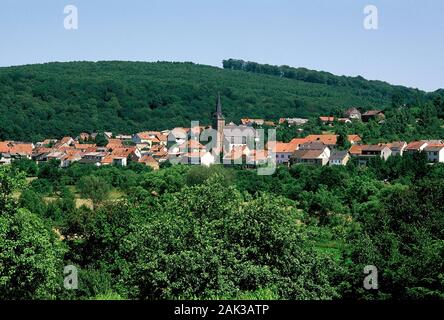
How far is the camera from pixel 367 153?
149ft

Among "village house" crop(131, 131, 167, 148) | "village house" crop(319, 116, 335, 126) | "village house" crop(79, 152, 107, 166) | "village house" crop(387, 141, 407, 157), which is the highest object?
"village house" crop(319, 116, 335, 126)

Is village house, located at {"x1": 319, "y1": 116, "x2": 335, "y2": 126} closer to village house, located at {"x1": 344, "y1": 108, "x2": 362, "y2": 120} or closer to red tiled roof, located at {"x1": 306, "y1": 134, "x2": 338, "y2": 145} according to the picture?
village house, located at {"x1": 344, "y1": 108, "x2": 362, "y2": 120}

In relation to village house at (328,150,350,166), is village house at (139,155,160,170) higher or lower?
lower

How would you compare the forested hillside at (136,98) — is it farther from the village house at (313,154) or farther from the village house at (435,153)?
the village house at (435,153)

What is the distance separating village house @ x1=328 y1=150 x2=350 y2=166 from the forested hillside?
2440cm

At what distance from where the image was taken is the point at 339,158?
46125 millimetres

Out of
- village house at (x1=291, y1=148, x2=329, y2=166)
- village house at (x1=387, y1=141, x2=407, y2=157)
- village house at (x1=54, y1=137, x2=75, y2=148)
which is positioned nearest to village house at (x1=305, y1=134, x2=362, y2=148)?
village house at (x1=291, y1=148, x2=329, y2=166)

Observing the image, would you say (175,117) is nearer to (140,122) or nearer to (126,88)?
(140,122)

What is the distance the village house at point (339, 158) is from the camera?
45.9 m

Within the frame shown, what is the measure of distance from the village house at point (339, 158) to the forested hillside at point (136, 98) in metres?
24.4

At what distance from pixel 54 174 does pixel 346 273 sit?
3188 centimetres

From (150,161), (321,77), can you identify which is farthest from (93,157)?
(321,77)

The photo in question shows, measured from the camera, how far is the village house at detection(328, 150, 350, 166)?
45.9 metres

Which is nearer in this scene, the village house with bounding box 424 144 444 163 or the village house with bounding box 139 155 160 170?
the village house with bounding box 424 144 444 163
